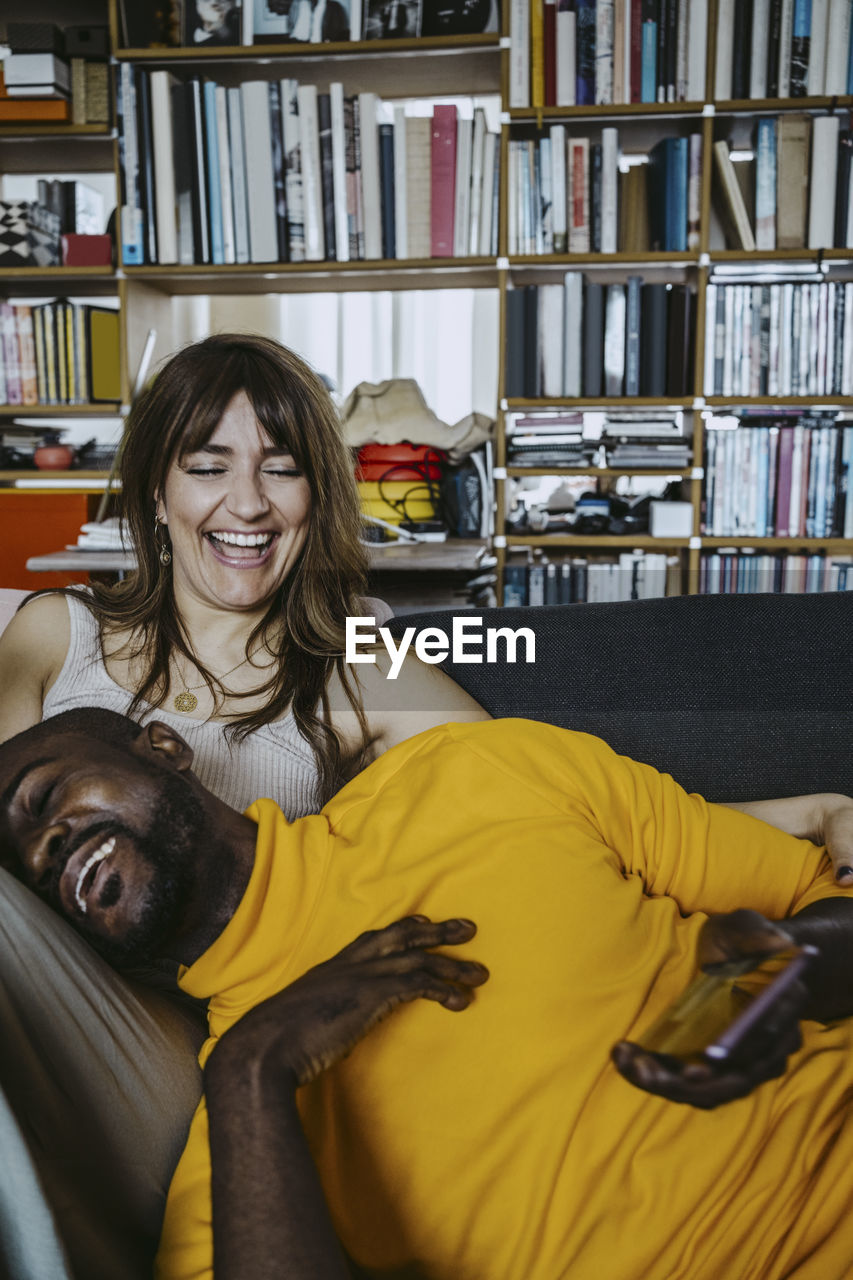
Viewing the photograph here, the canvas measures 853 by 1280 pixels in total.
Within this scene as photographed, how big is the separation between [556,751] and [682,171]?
2132 mm

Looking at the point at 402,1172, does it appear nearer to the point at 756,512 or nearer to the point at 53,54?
the point at 756,512

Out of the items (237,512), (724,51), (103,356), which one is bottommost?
Result: (237,512)

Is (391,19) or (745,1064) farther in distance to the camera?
(391,19)

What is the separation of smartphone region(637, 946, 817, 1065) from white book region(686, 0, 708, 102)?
8.04 feet

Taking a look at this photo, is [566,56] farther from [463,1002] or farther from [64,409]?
[463,1002]

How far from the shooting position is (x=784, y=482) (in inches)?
106

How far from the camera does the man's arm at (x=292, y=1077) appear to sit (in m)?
0.62

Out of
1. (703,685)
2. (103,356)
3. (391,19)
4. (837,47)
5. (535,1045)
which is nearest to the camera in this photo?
(535,1045)

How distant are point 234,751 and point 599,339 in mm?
1887

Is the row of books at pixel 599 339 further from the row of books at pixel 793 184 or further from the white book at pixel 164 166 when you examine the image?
the white book at pixel 164 166

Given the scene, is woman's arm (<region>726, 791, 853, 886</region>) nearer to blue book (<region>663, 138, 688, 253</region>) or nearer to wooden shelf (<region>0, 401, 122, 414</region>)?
blue book (<region>663, 138, 688, 253</region>)

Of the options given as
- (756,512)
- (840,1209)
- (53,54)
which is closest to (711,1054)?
(840,1209)

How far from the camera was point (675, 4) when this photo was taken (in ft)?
8.35

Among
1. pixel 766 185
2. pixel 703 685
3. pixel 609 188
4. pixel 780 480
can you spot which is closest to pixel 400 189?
pixel 609 188
